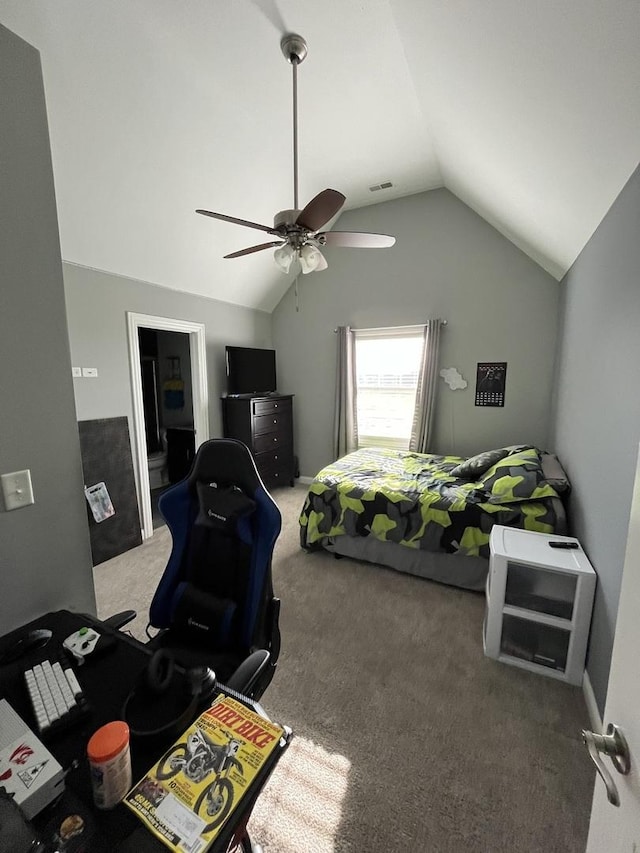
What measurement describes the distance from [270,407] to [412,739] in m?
3.40

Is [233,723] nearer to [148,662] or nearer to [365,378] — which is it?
[148,662]

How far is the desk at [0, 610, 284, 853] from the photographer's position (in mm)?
595

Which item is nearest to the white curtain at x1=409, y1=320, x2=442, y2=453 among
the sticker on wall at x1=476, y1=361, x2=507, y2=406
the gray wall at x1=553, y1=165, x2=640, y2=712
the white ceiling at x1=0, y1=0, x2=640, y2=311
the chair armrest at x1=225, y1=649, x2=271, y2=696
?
the sticker on wall at x1=476, y1=361, x2=507, y2=406

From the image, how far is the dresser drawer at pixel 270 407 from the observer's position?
4.09 m

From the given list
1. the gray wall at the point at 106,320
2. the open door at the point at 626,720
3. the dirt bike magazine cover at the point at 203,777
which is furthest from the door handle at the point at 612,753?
the gray wall at the point at 106,320

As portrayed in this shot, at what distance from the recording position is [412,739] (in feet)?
4.85

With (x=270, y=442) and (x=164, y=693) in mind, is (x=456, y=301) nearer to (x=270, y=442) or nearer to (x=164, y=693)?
(x=270, y=442)

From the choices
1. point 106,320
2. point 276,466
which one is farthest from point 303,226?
point 276,466

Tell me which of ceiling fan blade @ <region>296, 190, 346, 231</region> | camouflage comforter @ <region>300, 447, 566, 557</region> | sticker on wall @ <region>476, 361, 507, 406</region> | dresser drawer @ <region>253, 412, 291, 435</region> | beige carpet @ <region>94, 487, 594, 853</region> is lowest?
beige carpet @ <region>94, 487, 594, 853</region>

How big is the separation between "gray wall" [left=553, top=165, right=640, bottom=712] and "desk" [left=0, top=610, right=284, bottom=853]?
1624mm

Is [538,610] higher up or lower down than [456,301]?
lower down

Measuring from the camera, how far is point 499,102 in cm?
178

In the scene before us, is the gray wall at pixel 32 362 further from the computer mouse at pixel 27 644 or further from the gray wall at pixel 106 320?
the gray wall at pixel 106 320

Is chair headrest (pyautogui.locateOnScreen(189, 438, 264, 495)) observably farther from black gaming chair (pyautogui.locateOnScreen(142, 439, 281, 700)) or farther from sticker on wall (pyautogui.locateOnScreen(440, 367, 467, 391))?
sticker on wall (pyautogui.locateOnScreen(440, 367, 467, 391))
